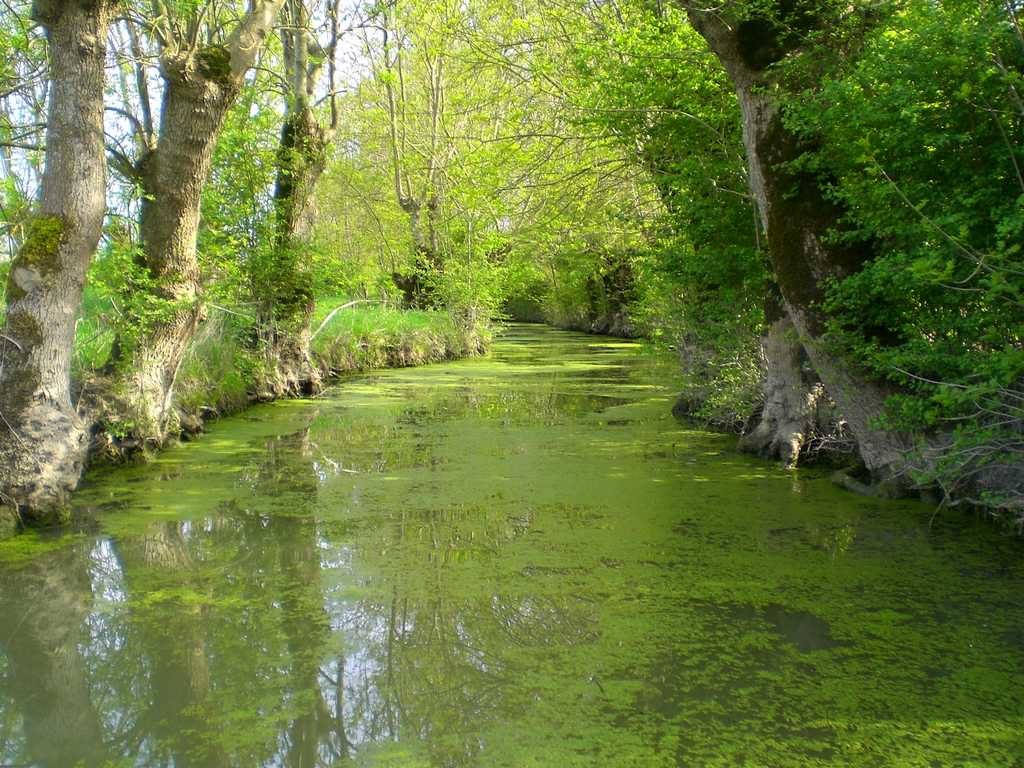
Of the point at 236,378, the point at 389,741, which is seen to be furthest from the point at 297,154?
the point at 389,741

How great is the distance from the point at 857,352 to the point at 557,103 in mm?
8268

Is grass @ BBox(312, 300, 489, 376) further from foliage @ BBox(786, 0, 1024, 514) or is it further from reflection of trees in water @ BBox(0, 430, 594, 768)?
foliage @ BBox(786, 0, 1024, 514)

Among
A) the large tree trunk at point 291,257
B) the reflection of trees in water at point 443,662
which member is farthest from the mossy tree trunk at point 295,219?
the reflection of trees in water at point 443,662

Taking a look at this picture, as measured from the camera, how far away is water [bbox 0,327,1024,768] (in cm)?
267

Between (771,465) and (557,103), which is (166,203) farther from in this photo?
(557,103)

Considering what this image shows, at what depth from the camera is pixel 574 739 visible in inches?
104

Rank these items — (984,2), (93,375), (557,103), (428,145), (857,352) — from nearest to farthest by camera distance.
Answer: (984,2)
(857,352)
(93,375)
(557,103)
(428,145)

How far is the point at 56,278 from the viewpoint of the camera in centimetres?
515

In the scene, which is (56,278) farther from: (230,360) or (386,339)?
(386,339)

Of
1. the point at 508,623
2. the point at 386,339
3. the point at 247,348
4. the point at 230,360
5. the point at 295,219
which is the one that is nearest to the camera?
the point at 508,623

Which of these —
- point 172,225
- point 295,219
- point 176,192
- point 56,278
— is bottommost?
point 56,278

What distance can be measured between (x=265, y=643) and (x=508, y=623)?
1.02 meters

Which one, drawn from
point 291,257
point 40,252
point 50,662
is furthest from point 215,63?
point 50,662

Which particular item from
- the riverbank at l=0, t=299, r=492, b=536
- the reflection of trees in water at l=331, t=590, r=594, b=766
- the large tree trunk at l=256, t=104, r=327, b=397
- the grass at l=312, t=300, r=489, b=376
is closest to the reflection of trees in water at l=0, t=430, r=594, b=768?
the reflection of trees in water at l=331, t=590, r=594, b=766
